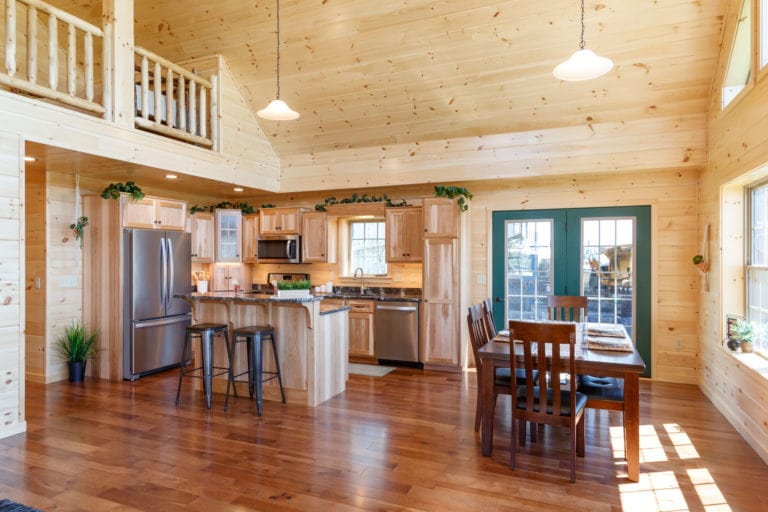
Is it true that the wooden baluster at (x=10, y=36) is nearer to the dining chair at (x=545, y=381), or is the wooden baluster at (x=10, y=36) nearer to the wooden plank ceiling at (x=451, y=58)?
the wooden plank ceiling at (x=451, y=58)

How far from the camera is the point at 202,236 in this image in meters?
7.03

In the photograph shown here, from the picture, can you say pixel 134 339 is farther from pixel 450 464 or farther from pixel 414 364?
pixel 450 464

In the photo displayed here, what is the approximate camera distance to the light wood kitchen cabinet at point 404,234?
251 inches

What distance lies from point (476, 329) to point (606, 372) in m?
0.97

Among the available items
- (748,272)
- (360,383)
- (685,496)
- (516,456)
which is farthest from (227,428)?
(748,272)

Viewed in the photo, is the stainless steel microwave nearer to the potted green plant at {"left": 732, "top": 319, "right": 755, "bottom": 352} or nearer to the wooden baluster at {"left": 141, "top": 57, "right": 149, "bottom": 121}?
the wooden baluster at {"left": 141, "top": 57, "right": 149, "bottom": 121}

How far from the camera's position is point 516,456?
3.32 m

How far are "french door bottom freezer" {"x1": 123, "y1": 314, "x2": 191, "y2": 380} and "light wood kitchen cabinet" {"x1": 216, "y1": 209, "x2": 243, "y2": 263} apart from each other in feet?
4.22

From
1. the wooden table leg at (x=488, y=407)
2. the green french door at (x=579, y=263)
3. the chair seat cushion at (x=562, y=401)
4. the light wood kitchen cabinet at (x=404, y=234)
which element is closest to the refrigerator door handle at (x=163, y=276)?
the light wood kitchen cabinet at (x=404, y=234)

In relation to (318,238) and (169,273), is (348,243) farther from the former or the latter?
(169,273)

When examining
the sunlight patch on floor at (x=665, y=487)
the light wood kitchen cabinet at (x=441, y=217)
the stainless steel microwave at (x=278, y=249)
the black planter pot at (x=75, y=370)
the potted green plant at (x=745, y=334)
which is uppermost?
the light wood kitchen cabinet at (x=441, y=217)

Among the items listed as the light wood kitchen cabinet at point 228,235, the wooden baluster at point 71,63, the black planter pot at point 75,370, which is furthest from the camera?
the light wood kitchen cabinet at point 228,235

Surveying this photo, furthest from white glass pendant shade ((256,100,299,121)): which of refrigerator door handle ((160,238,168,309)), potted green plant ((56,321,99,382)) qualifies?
potted green plant ((56,321,99,382))

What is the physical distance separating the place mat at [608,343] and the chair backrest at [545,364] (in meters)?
0.38
